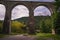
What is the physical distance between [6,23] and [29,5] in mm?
5112

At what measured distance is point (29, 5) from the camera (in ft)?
104

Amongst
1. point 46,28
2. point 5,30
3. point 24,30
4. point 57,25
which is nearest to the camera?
point 57,25

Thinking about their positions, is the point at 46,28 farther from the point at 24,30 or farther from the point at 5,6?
the point at 5,6

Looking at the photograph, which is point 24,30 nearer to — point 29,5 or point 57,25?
point 29,5

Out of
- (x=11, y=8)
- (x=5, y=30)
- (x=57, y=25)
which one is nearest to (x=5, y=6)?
(x=11, y=8)

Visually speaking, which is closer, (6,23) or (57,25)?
(57,25)

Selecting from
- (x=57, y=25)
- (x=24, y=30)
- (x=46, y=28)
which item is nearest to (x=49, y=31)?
(x=46, y=28)

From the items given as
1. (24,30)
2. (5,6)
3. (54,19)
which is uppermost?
(5,6)

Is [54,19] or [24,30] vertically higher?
[54,19]

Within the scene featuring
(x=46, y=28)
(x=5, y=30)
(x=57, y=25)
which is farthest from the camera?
(x=46, y=28)

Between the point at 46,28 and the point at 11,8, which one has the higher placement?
the point at 11,8

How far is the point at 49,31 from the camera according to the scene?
35.9 m

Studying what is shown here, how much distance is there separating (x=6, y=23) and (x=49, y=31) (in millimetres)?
9248

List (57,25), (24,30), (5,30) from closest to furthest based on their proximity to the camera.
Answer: (57,25)
(5,30)
(24,30)
